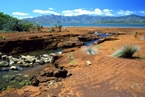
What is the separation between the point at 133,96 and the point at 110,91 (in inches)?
35.1

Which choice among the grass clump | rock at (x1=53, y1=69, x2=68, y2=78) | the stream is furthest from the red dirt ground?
the stream

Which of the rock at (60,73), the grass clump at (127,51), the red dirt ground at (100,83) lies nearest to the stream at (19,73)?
the rock at (60,73)

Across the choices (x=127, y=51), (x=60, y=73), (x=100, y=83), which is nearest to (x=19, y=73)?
(x=60, y=73)

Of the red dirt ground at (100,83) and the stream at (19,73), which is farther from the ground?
the red dirt ground at (100,83)

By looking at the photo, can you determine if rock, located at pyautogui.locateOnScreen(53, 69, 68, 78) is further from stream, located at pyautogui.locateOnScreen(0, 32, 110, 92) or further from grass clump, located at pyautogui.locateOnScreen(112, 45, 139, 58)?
grass clump, located at pyautogui.locateOnScreen(112, 45, 139, 58)

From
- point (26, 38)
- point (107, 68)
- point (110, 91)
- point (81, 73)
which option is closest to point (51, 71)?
point (81, 73)

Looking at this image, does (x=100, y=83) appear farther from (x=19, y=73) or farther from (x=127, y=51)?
(x=19, y=73)

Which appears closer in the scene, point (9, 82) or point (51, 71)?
point (51, 71)

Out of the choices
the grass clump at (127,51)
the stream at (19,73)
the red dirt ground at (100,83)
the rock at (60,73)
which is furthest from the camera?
the grass clump at (127,51)

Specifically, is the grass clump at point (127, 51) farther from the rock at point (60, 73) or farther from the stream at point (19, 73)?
the stream at point (19, 73)

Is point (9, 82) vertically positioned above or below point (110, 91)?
below

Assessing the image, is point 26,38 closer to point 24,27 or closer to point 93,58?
point 93,58

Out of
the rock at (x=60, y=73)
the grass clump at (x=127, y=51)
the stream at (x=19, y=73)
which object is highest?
the grass clump at (x=127, y=51)

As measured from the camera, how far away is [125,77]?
8.68 metres
